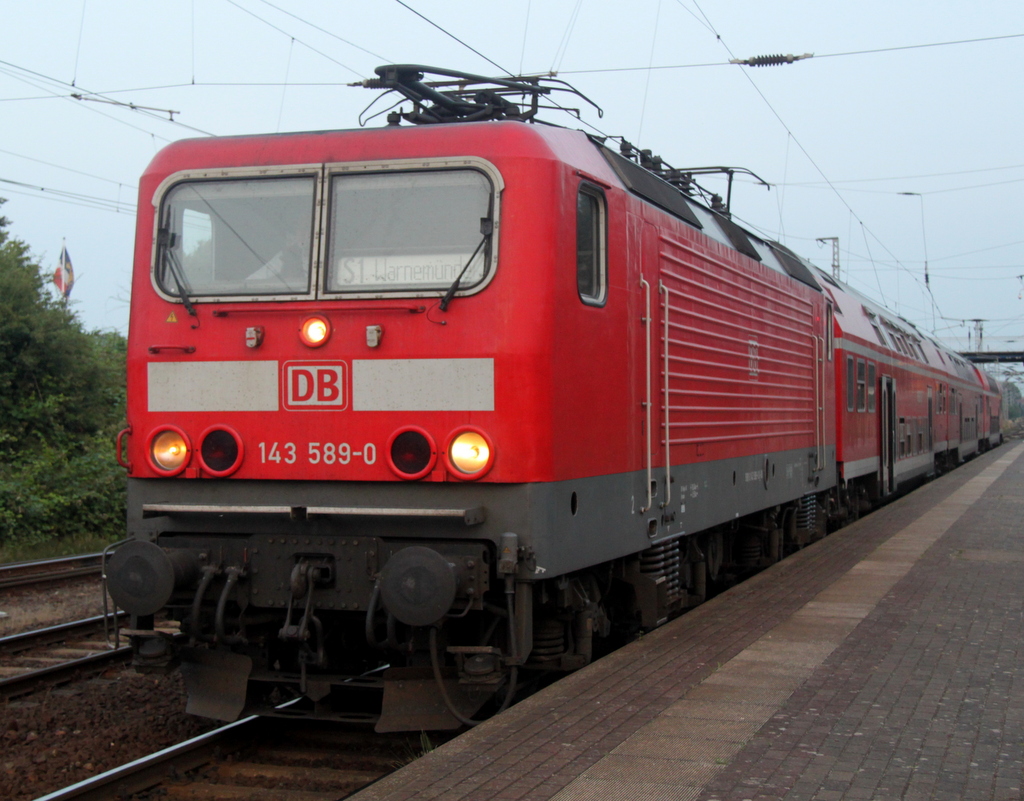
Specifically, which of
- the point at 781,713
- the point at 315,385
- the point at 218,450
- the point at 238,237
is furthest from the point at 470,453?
the point at 781,713

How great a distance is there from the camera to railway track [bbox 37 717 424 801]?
17.6 feet

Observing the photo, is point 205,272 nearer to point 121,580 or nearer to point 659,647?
point 121,580

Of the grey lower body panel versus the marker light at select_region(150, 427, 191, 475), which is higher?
the marker light at select_region(150, 427, 191, 475)

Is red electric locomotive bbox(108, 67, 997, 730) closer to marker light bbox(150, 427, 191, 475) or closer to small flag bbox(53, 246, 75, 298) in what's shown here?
marker light bbox(150, 427, 191, 475)

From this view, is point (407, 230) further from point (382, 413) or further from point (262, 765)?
point (262, 765)

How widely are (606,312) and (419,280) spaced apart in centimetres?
120

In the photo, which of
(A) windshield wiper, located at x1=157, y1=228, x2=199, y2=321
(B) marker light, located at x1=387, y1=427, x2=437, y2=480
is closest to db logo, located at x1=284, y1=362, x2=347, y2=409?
(B) marker light, located at x1=387, y1=427, x2=437, y2=480

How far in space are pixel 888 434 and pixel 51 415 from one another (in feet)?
46.4

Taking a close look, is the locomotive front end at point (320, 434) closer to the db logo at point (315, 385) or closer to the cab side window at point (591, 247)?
the db logo at point (315, 385)

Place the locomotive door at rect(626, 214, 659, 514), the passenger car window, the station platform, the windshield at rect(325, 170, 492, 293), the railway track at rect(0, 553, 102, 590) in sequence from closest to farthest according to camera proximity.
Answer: the station platform, the windshield at rect(325, 170, 492, 293), the locomotive door at rect(626, 214, 659, 514), the railway track at rect(0, 553, 102, 590), the passenger car window

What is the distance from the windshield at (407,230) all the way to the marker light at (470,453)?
786 millimetres

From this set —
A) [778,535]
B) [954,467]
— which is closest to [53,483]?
[778,535]

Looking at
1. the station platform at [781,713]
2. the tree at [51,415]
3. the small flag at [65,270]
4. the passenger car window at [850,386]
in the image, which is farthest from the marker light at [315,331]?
the small flag at [65,270]

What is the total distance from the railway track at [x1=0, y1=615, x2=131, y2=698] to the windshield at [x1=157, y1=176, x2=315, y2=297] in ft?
9.84
